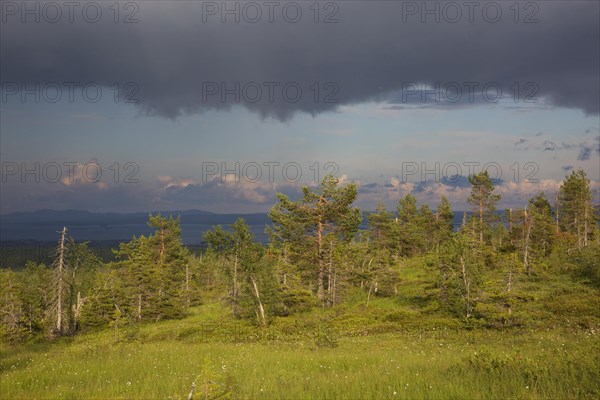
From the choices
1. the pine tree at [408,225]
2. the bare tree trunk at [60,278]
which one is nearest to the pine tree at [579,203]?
the pine tree at [408,225]

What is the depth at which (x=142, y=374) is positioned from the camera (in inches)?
463

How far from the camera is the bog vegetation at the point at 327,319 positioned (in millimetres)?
8922

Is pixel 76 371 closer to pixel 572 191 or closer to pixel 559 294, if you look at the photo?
pixel 559 294

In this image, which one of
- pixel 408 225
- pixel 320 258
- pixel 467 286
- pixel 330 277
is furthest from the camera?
pixel 408 225

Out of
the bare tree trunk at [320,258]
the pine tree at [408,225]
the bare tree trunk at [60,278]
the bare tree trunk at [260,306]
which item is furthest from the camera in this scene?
the pine tree at [408,225]

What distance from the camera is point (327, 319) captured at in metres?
33.4

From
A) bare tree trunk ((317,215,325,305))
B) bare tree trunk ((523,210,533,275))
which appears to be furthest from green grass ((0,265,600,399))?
bare tree trunk ((523,210,533,275))

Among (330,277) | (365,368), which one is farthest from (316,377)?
(330,277)

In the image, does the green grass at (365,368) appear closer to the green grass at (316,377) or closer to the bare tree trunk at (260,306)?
the green grass at (316,377)

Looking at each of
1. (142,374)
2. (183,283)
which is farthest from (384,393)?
(183,283)

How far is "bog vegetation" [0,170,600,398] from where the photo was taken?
29.3 ft

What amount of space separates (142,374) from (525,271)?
43.9m

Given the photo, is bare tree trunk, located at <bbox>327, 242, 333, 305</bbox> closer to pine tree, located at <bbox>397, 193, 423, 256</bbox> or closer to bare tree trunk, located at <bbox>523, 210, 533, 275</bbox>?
bare tree trunk, located at <bbox>523, 210, 533, 275</bbox>

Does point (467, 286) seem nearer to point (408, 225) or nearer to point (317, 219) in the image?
point (317, 219)
